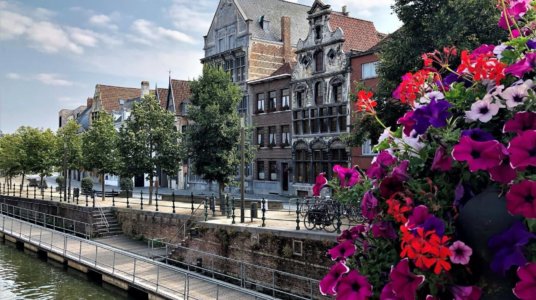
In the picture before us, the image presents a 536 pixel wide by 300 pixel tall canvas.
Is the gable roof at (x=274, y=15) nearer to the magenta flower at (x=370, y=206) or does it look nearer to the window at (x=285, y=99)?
the window at (x=285, y=99)

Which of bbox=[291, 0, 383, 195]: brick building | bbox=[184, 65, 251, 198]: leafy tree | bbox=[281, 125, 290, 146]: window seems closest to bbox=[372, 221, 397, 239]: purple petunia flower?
bbox=[184, 65, 251, 198]: leafy tree

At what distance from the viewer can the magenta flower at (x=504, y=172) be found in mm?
2082

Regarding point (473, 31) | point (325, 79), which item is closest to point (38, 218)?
point (325, 79)

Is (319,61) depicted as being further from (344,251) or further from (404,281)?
(404,281)

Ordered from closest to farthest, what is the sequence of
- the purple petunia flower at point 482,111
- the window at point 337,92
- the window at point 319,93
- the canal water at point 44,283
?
the purple petunia flower at point 482,111, the canal water at point 44,283, the window at point 337,92, the window at point 319,93

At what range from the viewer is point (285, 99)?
40188mm

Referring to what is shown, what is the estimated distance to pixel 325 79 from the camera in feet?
117

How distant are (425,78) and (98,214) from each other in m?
29.1

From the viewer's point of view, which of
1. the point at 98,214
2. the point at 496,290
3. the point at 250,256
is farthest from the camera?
the point at 98,214

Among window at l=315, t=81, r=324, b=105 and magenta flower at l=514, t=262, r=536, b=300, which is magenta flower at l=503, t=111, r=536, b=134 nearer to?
magenta flower at l=514, t=262, r=536, b=300

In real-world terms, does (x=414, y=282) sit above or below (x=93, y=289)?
above

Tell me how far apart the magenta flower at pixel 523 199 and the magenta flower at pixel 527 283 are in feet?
0.71

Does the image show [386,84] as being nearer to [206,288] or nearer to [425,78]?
[206,288]

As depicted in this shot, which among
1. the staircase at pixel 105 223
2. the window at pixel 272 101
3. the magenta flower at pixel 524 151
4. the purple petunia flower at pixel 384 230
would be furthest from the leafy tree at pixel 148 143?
the magenta flower at pixel 524 151
